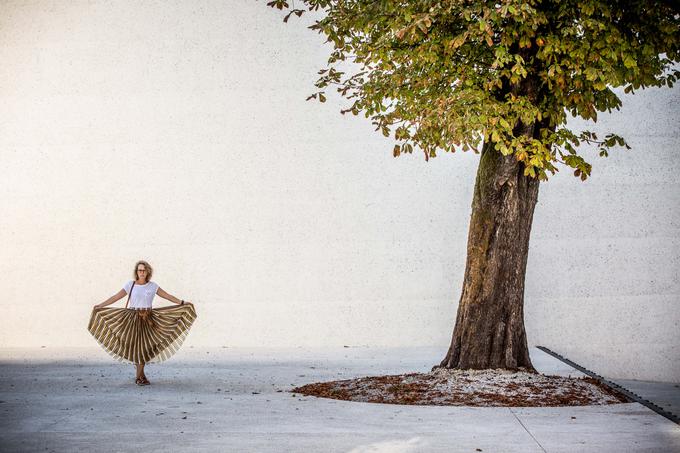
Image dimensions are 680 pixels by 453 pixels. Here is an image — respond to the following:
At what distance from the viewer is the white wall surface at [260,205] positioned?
51.4 ft

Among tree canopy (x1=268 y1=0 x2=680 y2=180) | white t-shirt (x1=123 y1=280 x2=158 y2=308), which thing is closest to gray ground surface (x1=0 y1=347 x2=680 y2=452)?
white t-shirt (x1=123 y1=280 x2=158 y2=308)

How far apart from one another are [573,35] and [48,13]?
36.5 ft

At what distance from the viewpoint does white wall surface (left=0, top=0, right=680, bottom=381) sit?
A: 1567cm

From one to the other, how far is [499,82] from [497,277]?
225 centimetres

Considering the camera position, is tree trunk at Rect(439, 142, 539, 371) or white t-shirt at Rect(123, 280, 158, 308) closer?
tree trunk at Rect(439, 142, 539, 371)

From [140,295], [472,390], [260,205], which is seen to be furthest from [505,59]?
[260,205]

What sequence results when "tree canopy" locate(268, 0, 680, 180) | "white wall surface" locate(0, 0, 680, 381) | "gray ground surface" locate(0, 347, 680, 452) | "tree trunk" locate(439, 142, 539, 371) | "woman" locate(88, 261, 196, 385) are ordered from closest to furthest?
1. "gray ground surface" locate(0, 347, 680, 452)
2. "tree canopy" locate(268, 0, 680, 180)
3. "tree trunk" locate(439, 142, 539, 371)
4. "woman" locate(88, 261, 196, 385)
5. "white wall surface" locate(0, 0, 680, 381)

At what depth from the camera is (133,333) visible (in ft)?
Result: 33.6

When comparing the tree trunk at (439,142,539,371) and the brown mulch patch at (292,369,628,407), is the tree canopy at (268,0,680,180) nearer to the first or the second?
the tree trunk at (439,142,539,371)

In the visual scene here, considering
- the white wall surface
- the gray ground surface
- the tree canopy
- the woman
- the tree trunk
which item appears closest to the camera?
the gray ground surface

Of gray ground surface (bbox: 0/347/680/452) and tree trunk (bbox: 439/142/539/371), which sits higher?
tree trunk (bbox: 439/142/539/371)

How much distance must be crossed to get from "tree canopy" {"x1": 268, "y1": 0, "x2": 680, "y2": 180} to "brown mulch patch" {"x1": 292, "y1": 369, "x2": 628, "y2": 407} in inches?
85.4

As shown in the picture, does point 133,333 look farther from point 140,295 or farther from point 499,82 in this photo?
point 499,82

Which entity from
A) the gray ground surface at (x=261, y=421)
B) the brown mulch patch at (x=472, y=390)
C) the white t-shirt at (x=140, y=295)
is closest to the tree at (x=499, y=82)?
the brown mulch patch at (x=472, y=390)
